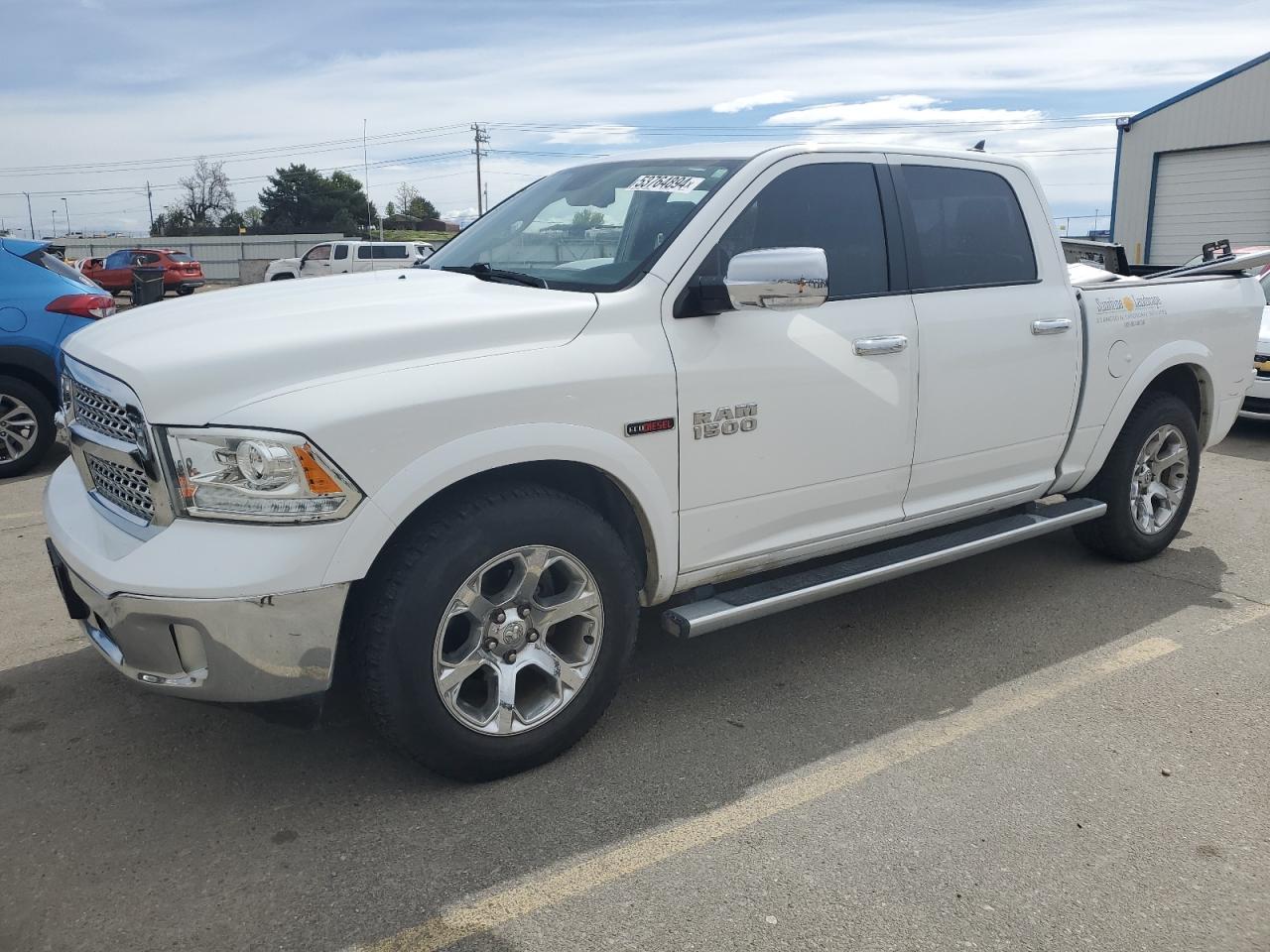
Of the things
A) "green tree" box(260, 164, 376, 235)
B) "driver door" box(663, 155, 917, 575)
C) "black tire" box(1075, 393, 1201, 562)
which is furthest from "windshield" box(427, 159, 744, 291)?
"green tree" box(260, 164, 376, 235)

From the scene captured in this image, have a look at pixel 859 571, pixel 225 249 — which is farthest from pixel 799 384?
pixel 225 249

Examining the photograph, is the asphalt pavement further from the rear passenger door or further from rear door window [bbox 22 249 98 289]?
rear door window [bbox 22 249 98 289]

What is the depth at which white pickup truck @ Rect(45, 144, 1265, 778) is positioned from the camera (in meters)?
2.68

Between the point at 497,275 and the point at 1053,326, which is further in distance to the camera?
the point at 1053,326

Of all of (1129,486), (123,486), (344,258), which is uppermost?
(123,486)

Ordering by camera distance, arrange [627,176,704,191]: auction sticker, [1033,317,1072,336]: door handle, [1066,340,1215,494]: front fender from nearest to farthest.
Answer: [627,176,704,191]: auction sticker → [1033,317,1072,336]: door handle → [1066,340,1215,494]: front fender

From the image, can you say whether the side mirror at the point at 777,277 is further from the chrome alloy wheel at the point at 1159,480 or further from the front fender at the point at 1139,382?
the chrome alloy wheel at the point at 1159,480

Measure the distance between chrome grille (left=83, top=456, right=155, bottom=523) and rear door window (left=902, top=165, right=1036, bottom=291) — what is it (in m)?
2.77

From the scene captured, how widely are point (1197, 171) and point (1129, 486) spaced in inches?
852

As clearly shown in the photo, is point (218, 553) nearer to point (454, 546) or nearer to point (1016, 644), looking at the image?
point (454, 546)

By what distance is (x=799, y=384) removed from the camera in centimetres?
355

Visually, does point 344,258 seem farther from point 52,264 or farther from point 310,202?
point 310,202

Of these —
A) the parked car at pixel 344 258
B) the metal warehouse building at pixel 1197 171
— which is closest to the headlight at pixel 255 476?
the metal warehouse building at pixel 1197 171

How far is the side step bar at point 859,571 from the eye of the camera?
3.43 metres
